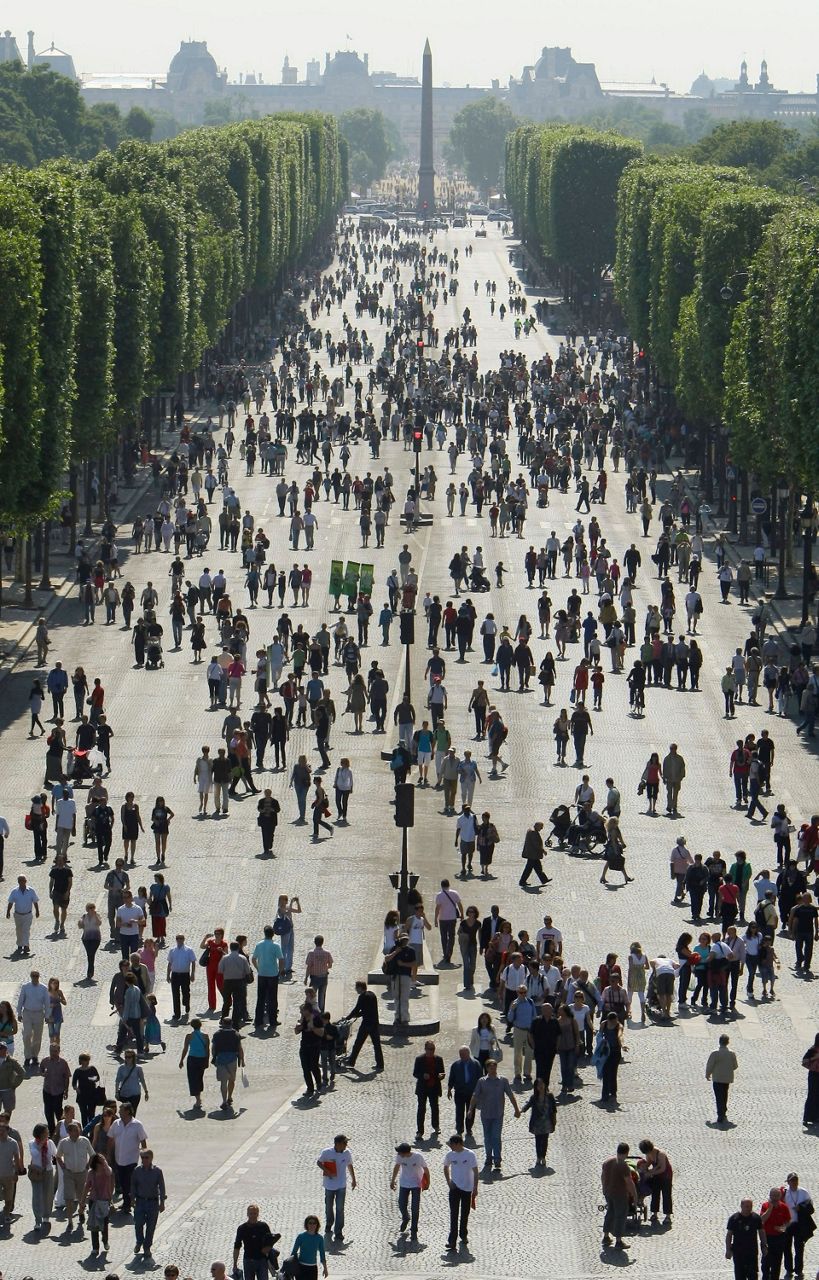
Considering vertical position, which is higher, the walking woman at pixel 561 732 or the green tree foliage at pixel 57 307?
the green tree foliage at pixel 57 307

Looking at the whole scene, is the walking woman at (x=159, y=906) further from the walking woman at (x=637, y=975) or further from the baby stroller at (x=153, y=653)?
the baby stroller at (x=153, y=653)

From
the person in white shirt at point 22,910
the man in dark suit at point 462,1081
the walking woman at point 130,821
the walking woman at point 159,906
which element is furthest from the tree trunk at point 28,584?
the man in dark suit at point 462,1081

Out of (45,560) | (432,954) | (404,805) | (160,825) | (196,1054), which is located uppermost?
(404,805)

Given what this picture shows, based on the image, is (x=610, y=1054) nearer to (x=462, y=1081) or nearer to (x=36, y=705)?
(x=462, y=1081)

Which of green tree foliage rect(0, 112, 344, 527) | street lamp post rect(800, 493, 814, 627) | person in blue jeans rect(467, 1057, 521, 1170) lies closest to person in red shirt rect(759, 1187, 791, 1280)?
person in blue jeans rect(467, 1057, 521, 1170)

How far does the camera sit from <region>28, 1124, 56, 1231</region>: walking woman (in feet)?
96.7

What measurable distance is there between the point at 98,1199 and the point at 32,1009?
6.83 m

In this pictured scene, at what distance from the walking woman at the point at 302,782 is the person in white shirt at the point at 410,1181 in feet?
67.5

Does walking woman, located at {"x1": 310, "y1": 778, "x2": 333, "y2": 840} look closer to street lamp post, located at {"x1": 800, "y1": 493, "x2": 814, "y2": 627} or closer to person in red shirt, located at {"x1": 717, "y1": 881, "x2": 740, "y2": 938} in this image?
person in red shirt, located at {"x1": 717, "y1": 881, "x2": 740, "y2": 938}

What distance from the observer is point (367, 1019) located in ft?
118

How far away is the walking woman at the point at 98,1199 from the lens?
94.9 ft

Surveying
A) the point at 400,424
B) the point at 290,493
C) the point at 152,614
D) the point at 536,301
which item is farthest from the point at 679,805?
the point at 536,301

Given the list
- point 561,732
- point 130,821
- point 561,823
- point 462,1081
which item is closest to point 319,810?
point 130,821

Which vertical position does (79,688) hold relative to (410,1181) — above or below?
below
